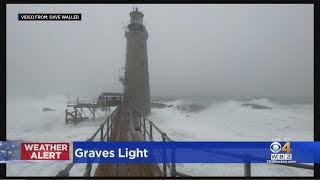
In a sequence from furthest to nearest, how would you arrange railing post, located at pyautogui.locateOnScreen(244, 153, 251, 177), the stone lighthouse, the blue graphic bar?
the stone lighthouse, the blue graphic bar, railing post, located at pyautogui.locateOnScreen(244, 153, 251, 177)

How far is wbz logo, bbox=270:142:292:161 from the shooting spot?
2312 millimetres

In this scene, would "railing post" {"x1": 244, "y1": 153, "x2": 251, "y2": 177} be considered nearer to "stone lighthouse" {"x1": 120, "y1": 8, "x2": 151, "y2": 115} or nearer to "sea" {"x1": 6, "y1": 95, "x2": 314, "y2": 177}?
"sea" {"x1": 6, "y1": 95, "x2": 314, "y2": 177}

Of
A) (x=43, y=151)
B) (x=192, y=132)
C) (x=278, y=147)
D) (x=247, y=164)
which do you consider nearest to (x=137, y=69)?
(x=192, y=132)

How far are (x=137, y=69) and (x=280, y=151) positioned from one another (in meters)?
13.4

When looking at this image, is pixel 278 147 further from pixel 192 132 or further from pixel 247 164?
pixel 192 132

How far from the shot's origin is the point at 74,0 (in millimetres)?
2545

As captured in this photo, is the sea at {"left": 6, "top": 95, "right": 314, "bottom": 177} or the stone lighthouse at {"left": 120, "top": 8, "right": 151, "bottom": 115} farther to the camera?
the stone lighthouse at {"left": 120, "top": 8, "right": 151, "bottom": 115}

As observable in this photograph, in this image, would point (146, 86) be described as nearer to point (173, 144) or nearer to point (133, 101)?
point (133, 101)

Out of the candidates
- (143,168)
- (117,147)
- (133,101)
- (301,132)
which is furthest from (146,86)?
(301,132)

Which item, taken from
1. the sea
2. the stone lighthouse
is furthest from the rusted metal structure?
the stone lighthouse

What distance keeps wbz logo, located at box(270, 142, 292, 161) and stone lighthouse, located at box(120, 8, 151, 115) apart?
42.6 feet

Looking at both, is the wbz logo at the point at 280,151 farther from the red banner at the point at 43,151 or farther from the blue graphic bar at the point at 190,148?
the red banner at the point at 43,151

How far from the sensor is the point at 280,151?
2326 millimetres
